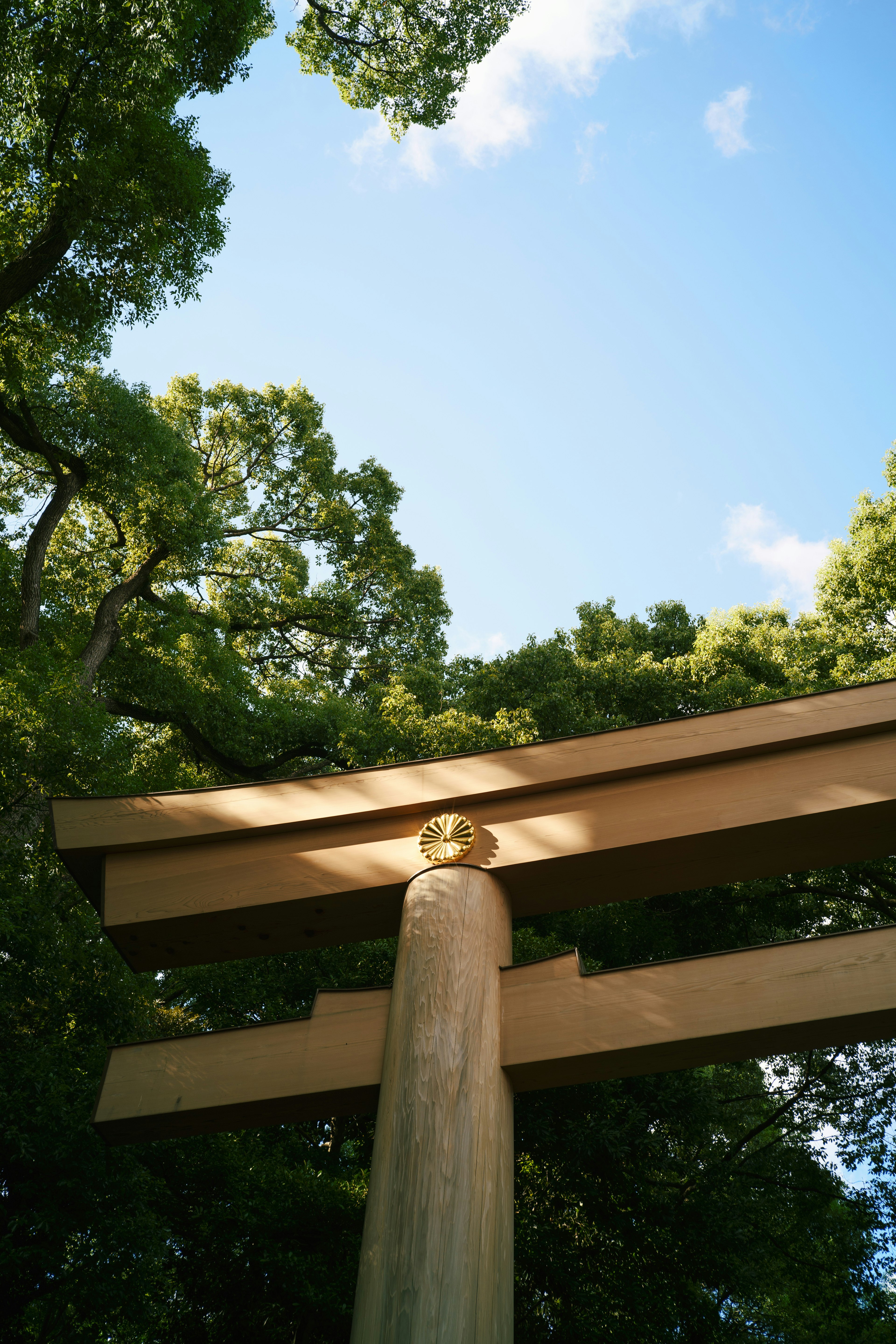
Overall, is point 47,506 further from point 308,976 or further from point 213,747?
point 308,976

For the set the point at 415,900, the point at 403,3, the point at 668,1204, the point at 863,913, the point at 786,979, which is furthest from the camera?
the point at 403,3

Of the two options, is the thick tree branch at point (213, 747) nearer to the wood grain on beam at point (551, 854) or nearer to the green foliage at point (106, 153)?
the green foliage at point (106, 153)

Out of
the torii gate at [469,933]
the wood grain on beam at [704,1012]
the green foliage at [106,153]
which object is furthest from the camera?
the green foliage at [106,153]

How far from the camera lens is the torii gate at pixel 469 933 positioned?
89.4 inches

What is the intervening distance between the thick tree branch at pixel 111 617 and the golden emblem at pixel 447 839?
724 centimetres

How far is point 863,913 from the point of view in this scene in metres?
8.52

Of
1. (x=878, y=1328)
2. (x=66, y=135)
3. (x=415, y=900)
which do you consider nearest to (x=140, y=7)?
(x=66, y=135)

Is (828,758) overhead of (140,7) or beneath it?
beneath

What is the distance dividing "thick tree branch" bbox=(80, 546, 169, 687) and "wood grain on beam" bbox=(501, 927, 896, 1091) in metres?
7.86

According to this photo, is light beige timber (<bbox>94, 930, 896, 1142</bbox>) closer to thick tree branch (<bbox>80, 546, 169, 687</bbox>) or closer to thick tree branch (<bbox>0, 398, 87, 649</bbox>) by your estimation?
thick tree branch (<bbox>80, 546, 169, 687</bbox>)

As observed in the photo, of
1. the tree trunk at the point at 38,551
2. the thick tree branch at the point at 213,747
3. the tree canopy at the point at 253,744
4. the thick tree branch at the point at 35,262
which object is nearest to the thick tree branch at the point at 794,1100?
the tree canopy at the point at 253,744

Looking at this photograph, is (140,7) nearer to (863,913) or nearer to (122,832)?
(122,832)

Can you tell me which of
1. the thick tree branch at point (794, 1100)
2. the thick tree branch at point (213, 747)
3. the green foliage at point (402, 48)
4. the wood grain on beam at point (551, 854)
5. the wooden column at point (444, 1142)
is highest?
the green foliage at point (402, 48)

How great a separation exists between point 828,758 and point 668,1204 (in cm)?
359
